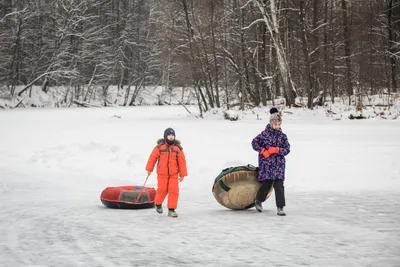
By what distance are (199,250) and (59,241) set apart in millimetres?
1740

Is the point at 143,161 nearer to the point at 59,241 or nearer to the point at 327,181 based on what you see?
the point at 327,181

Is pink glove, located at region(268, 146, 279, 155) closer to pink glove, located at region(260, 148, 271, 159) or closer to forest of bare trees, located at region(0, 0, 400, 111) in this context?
pink glove, located at region(260, 148, 271, 159)

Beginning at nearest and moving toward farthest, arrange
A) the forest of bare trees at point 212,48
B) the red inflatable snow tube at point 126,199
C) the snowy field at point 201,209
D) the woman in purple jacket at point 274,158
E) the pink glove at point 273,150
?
the snowy field at point 201,209, the pink glove at point 273,150, the woman in purple jacket at point 274,158, the red inflatable snow tube at point 126,199, the forest of bare trees at point 212,48

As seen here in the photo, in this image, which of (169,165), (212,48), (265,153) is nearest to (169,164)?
(169,165)

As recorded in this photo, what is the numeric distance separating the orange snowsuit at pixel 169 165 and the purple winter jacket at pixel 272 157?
1.20 metres

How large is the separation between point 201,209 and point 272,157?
64.8 inches

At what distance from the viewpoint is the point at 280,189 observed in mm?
7973

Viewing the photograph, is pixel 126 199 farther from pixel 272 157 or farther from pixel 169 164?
pixel 272 157

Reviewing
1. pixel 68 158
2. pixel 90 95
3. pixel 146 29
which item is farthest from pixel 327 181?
pixel 146 29

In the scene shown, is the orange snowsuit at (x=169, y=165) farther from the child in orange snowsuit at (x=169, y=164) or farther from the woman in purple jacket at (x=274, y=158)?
the woman in purple jacket at (x=274, y=158)

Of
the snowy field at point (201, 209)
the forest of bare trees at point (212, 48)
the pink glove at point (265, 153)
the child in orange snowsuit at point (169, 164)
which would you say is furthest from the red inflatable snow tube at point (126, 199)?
the forest of bare trees at point (212, 48)

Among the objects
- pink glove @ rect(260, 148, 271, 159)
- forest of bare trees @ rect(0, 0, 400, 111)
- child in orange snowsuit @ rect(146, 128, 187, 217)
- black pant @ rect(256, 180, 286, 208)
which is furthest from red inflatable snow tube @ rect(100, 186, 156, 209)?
forest of bare trees @ rect(0, 0, 400, 111)

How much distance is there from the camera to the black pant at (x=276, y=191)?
26.1 ft

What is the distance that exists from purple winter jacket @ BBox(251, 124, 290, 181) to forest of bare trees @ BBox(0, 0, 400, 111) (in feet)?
62.3
